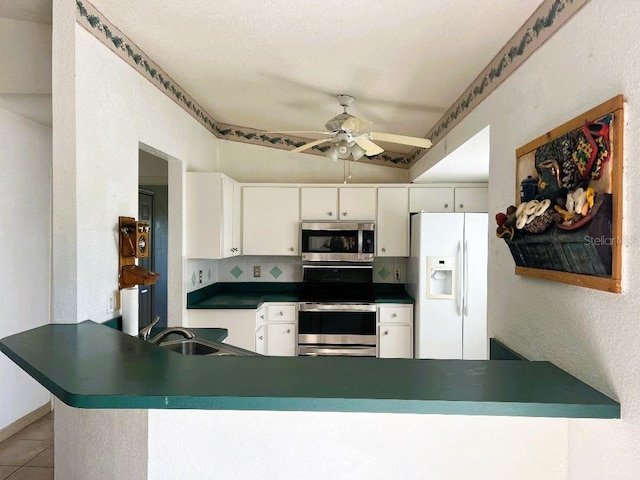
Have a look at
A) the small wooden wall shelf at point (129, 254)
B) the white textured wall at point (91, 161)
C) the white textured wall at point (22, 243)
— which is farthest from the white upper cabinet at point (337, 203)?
the white textured wall at point (22, 243)

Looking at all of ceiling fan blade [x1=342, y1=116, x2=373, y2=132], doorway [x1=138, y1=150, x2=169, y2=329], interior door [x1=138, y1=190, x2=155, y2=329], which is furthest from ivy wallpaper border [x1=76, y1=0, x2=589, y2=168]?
interior door [x1=138, y1=190, x2=155, y2=329]

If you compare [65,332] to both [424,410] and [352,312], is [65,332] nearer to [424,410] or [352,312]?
[424,410]

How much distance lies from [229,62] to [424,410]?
217 centimetres

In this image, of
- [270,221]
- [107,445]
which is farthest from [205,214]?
[107,445]

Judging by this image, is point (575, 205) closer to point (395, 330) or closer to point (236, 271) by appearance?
point (395, 330)

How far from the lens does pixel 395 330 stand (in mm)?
3801

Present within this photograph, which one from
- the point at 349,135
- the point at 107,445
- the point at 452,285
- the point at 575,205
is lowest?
the point at 107,445

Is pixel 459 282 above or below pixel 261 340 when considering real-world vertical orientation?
above

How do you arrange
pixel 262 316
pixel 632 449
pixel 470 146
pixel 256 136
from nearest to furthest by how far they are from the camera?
A: 1. pixel 632 449
2. pixel 470 146
3. pixel 262 316
4. pixel 256 136

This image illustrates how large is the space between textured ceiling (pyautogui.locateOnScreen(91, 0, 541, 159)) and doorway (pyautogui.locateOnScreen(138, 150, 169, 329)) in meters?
1.96

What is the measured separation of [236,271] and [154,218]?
1329mm

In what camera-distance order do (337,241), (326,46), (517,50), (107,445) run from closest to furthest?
1. (107,445)
2. (517,50)
3. (326,46)
4. (337,241)

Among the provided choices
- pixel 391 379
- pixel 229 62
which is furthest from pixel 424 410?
pixel 229 62

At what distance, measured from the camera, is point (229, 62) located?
239 centimetres
